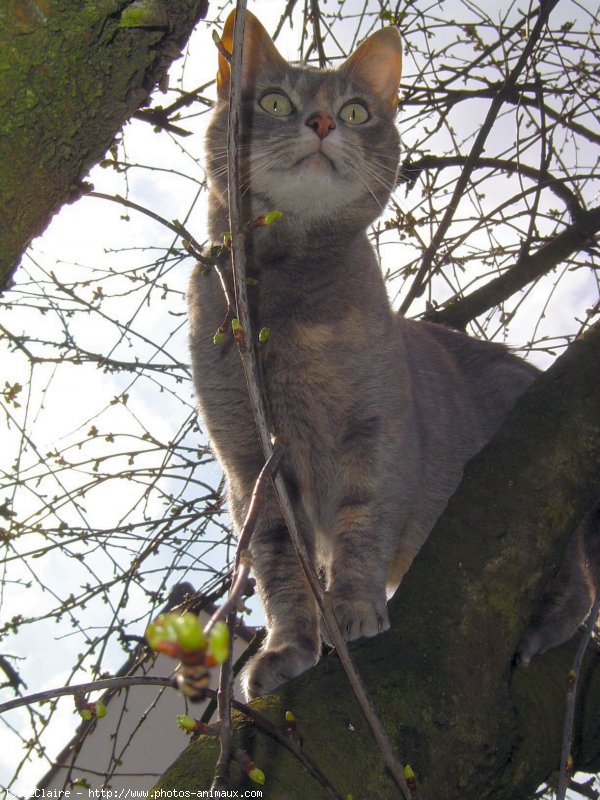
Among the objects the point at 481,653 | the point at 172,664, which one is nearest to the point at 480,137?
the point at 481,653

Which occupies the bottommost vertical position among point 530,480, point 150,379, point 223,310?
point 530,480

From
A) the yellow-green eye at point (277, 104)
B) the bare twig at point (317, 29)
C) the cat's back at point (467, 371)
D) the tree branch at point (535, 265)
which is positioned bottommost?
the cat's back at point (467, 371)

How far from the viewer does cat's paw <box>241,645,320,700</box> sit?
213 centimetres

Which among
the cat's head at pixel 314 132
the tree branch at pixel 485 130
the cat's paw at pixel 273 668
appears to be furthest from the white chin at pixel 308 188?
the cat's paw at pixel 273 668

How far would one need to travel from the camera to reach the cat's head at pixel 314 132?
105 inches

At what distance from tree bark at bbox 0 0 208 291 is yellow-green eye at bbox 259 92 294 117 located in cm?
175

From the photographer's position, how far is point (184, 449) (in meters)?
3.70

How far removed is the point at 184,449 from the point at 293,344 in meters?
1.31

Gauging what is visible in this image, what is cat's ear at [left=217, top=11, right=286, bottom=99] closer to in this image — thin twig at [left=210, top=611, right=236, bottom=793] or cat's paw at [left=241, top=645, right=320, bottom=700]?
cat's paw at [left=241, top=645, right=320, bottom=700]

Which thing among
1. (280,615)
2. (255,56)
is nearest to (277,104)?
(255,56)

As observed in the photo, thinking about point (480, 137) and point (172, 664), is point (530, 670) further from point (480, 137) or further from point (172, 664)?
point (172, 664)

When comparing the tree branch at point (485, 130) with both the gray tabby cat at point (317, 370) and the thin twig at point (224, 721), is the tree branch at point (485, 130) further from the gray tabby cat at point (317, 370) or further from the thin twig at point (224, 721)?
the thin twig at point (224, 721)

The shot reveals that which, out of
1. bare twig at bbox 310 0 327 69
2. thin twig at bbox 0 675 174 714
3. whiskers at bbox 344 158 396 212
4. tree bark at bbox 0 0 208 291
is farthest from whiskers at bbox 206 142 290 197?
Answer: thin twig at bbox 0 675 174 714

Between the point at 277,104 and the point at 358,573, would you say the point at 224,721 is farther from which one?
the point at 277,104
